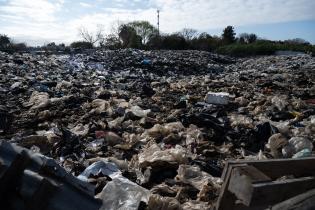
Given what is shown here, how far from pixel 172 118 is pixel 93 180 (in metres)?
2.95

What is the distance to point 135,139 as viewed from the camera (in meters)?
5.01

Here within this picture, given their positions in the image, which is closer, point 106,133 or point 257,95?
point 106,133

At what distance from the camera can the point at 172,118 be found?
625cm

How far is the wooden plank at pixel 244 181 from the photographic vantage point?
67.4 inches

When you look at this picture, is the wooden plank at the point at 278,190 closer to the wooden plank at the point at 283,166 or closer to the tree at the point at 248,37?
the wooden plank at the point at 283,166

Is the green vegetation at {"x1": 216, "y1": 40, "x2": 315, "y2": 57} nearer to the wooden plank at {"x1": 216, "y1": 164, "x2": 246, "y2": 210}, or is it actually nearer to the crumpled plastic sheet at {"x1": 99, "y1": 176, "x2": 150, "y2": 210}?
the crumpled plastic sheet at {"x1": 99, "y1": 176, "x2": 150, "y2": 210}

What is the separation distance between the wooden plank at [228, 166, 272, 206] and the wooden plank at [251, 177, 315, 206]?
0.03m

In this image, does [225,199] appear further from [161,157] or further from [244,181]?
[161,157]

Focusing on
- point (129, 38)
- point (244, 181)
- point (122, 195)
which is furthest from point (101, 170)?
point (129, 38)

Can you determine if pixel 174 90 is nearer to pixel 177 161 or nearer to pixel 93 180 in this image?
pixel 177 161

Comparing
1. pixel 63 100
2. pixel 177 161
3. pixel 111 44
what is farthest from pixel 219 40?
pixel 177 161

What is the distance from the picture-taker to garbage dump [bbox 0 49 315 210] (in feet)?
8.08

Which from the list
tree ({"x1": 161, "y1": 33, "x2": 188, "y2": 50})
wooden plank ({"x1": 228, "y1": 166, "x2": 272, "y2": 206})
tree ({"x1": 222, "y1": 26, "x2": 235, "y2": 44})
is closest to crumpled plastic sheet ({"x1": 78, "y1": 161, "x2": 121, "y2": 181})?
wooden plank ({"x1": 228, "y1": 166, "x2": 272, "y2": 206})

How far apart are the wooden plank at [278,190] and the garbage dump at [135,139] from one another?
15 cm
